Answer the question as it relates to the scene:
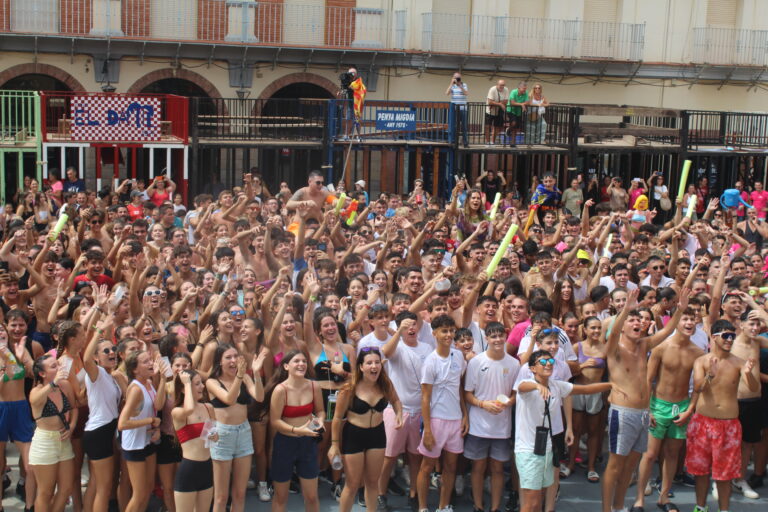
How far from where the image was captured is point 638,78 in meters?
27.0

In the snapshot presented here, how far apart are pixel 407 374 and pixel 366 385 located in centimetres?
54

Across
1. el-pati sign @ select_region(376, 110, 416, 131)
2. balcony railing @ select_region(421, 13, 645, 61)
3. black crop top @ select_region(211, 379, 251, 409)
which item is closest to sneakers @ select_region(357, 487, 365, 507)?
black crop top @ select_region(211, 379, 251, 409)

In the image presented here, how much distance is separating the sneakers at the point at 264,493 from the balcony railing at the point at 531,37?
18162 millimetres

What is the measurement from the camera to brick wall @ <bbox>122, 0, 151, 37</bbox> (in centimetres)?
2295

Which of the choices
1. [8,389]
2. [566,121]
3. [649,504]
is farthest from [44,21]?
[649,504]

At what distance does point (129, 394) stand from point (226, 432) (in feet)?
2.30

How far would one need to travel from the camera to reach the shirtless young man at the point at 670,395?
26.9 feet

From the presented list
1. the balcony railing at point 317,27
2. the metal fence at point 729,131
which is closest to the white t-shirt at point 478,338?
the metal fence at point 729,131

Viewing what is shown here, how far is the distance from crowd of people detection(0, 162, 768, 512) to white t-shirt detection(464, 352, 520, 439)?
11 millimetres

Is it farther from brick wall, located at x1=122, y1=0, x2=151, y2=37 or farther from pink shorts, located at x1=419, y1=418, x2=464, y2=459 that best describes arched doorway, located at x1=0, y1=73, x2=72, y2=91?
pink shorts, located at x1=419, y1=418, x2=464, y2=459

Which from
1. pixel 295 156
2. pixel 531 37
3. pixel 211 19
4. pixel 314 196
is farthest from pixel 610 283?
pixel 531 37

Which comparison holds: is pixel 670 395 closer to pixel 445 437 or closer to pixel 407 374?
pixel 445 437

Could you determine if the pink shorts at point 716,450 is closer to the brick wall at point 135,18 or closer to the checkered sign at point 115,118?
the checkered sign at point 115,118

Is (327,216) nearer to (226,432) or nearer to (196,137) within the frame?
(226,432)
